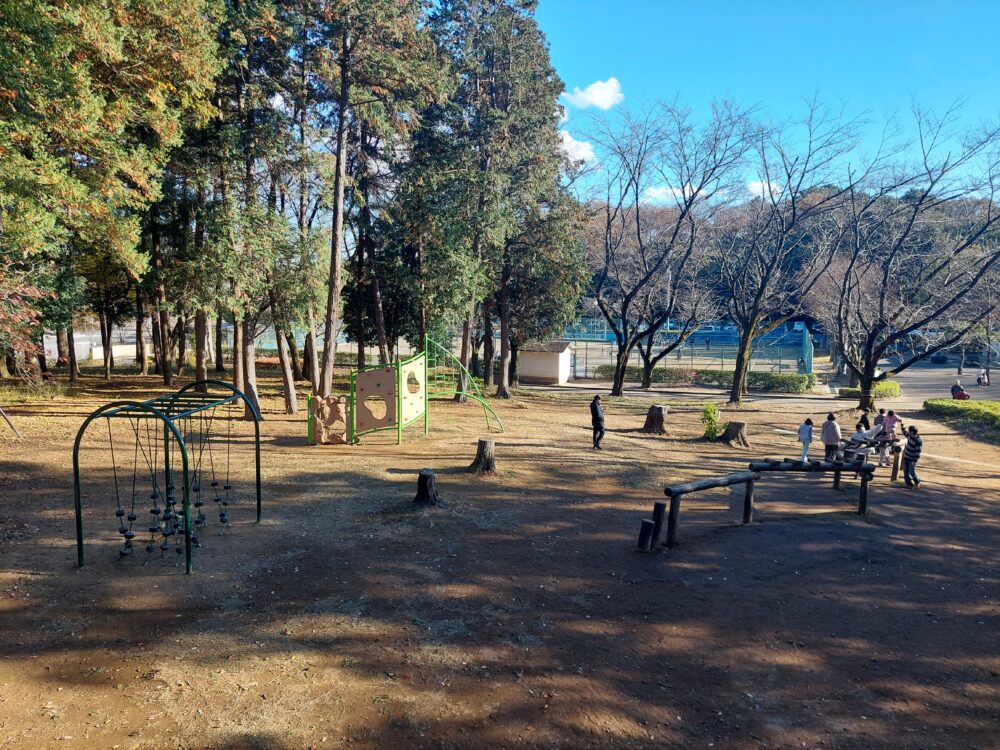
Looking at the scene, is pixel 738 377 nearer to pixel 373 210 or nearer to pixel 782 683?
pixel 373 210

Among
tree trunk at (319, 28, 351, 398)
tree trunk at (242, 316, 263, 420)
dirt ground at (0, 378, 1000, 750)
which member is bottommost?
dirt ground at (0, 378, 1000, 750)

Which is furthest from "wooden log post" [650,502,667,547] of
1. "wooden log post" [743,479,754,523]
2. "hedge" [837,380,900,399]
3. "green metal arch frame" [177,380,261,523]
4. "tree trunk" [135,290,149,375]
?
"hedge" [837,380,900,399]

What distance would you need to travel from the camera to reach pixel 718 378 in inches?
1442

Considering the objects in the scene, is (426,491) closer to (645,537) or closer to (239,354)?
(645,537)

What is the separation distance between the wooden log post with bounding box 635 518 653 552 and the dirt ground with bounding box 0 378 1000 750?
126 millimetres

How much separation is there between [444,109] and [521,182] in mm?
3512

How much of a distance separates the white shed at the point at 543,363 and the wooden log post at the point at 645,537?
27.8 meters

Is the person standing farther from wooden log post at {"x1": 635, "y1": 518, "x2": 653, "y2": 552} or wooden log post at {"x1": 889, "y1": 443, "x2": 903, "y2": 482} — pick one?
wooden log post at {"x1": 635, "y1": 518, "x2": 653, "y2": 552}

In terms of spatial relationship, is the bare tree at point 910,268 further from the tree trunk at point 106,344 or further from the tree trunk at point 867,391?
the tree trunk at point 106,344

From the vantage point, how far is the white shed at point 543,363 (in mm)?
35781

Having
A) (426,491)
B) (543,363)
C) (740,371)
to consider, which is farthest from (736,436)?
(543,363)

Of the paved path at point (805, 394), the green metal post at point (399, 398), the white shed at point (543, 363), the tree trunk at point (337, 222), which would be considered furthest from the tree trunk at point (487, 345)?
the green metal post at point (399, 398)

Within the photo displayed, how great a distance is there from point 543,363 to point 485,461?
24655 mm

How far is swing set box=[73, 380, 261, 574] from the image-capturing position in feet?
22.2
